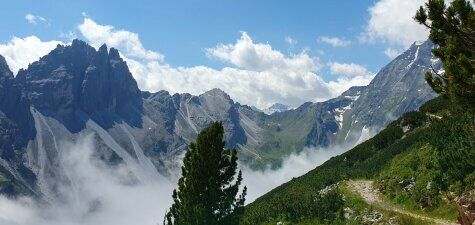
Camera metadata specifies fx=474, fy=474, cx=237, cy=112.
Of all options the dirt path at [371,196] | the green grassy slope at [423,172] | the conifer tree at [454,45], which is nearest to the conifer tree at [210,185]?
the green grassy slope at [423,172]

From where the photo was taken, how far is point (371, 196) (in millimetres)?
39531

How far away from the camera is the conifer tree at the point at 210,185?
96.8ft

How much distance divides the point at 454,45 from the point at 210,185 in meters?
17.2

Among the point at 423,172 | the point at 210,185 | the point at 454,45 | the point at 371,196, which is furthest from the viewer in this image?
the point at 371,196

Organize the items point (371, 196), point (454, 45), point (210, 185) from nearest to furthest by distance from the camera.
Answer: point (454, 45)
point (210, 185)
point (371, 196)

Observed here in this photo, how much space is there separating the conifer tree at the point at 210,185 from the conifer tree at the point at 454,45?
48.7ft

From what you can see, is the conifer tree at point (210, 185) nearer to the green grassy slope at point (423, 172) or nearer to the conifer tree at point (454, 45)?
the green grassy slope at point (423, 172)

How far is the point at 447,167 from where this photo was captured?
110ft

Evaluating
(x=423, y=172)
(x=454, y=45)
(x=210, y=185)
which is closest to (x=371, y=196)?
(x=423, y=172)

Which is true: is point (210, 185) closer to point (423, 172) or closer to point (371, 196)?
point (371, 196)

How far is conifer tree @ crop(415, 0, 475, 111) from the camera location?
55.3ft

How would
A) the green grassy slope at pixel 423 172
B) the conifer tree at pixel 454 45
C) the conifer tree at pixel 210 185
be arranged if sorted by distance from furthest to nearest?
1. the green grassy slope at pixel 423 172
2. the conifer tree at pixel 210 185
3. the conifer tree at pixel 454 45

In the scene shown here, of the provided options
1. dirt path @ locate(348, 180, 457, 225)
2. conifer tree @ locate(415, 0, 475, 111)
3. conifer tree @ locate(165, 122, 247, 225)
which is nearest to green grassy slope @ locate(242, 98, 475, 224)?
dirt path @ locate(348, 180, 457, 225)

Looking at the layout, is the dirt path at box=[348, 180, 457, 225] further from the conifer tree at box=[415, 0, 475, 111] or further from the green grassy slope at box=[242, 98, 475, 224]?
the conifer tree at box=[415, 0, 475, 111]
